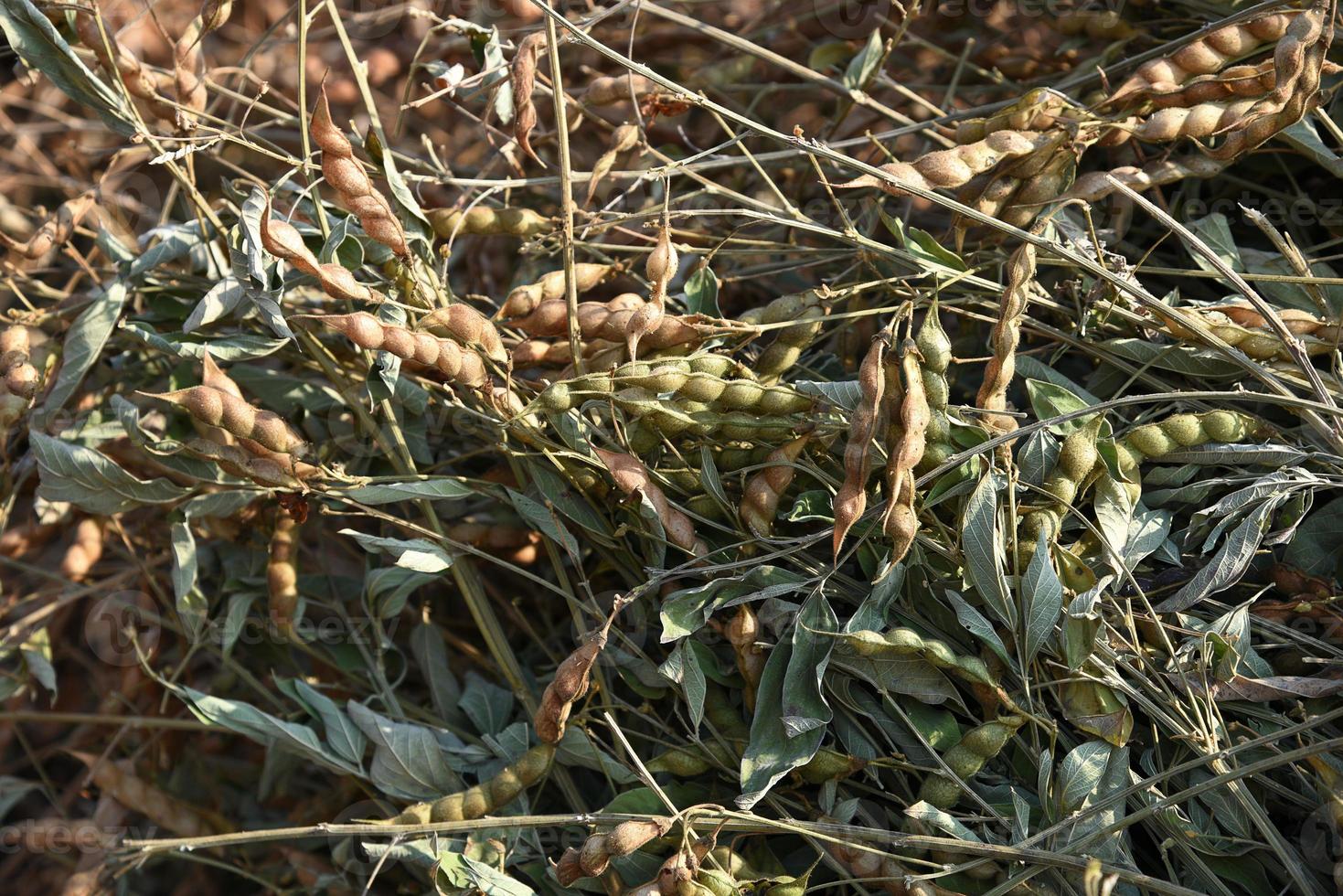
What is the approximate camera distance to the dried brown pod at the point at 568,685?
0.83 metres

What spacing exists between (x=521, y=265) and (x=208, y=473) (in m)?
0.37

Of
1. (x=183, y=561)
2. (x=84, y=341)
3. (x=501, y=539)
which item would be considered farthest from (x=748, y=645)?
(x=84, y=341)

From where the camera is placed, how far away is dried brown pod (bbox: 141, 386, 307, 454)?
851mm

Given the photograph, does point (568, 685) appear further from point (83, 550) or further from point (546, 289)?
point (83, 550)

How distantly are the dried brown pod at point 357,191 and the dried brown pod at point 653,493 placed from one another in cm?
23

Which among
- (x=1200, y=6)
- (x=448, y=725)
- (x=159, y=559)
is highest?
(x=1200, y=6)

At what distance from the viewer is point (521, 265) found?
117cm

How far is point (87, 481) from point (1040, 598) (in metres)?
0.78

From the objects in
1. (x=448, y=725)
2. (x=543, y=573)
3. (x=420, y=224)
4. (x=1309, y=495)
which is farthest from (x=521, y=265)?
(x=1309, y=495)

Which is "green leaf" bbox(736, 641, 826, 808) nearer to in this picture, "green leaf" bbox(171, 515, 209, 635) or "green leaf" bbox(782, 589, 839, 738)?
"green leaf" bbox(782, 589, 839, 738)

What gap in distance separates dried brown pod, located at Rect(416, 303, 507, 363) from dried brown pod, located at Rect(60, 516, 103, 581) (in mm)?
510

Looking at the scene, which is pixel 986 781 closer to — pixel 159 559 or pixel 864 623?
pixel 864 623

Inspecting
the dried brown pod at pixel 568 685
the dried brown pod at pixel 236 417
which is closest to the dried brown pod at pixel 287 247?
the dried brown pod at pixel 236 417

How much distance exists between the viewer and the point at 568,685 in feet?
2.77
